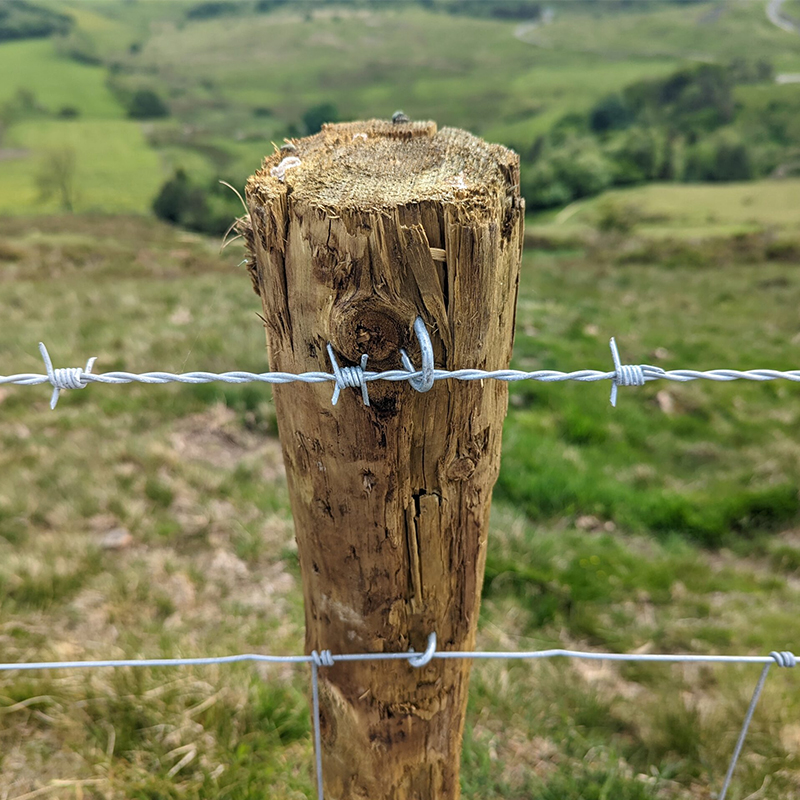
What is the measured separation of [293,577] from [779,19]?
41909 mm

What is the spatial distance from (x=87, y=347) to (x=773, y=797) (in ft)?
26.0

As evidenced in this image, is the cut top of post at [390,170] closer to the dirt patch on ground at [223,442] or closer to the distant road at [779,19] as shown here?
the dirt patch on ground at [223,442]

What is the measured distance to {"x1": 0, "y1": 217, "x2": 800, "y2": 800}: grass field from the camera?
2.57 metres

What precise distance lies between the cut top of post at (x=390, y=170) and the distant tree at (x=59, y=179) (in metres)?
25.6

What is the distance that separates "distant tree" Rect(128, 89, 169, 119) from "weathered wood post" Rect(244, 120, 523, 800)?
1241 inches

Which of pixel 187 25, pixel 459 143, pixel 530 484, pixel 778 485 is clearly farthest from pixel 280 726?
pixel 187 25

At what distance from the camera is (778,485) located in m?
5.19

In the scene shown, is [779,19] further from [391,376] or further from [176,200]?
[391,376]

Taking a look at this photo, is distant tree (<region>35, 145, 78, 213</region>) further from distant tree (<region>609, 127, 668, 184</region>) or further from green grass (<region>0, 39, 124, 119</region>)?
distant tree (<region>609, 127, 668, 184</region>)

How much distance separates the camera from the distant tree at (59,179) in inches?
885

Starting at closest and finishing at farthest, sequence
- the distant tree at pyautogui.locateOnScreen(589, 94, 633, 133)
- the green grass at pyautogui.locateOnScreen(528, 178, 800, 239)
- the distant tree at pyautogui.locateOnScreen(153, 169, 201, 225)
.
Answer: the green grass at pyautogui.locateOnScreen(528, 178, 800, 239) < the distant tree at pyautogui.locateOnScreen(153, 169, 201, 225) < the distant tree at pyautogui.locateOnScreen(589, 94, 633, 133)

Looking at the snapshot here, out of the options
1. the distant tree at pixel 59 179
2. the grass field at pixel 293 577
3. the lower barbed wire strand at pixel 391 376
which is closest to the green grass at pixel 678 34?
the distant tree at pixel 59 179

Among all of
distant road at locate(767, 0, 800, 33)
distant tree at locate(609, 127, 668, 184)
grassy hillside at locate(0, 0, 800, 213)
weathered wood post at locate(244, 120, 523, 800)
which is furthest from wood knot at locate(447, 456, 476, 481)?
distant road at locate(767, 0, 800, 33)

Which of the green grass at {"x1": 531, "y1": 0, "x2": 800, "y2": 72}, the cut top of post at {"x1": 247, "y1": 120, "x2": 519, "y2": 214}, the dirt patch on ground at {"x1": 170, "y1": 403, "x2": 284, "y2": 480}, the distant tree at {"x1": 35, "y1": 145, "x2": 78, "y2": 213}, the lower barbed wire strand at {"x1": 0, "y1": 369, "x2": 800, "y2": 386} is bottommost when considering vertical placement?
the distant tree at {"x1": 35, "y1": 145, "x2": 78, "y2": 213}
